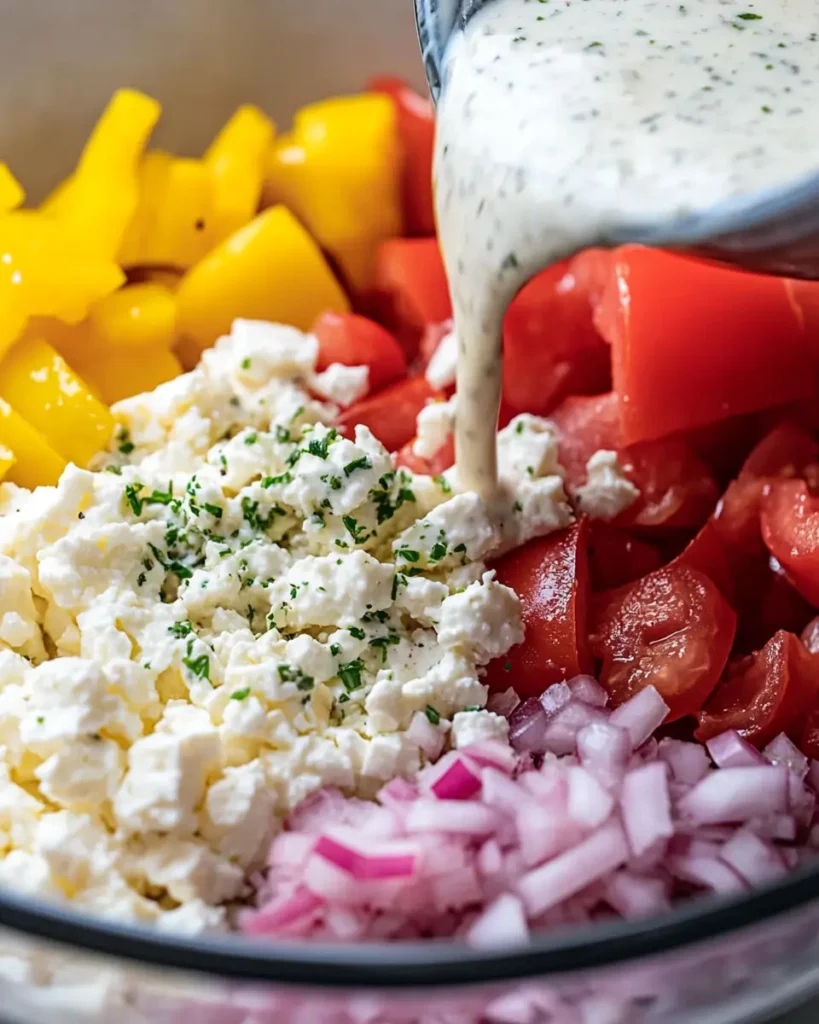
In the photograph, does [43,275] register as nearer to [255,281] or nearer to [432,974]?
[255,281]

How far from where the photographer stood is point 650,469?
1.88 metres

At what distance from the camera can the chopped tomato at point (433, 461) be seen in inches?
76.9

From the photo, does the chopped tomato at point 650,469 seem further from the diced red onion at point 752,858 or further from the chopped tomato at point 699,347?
the diced red onion at point 752,858

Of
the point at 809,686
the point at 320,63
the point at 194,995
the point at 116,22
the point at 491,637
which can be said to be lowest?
the point at 809,686

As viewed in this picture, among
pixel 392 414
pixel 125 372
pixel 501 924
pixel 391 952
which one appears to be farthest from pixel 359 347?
pixel 391 952

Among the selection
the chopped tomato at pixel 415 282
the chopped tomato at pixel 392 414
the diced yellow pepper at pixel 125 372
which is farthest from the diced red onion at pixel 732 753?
the diced yellow pepper at pixel 125 372

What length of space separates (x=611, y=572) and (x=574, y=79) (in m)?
0.71

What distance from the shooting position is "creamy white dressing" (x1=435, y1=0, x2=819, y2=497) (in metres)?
1.46

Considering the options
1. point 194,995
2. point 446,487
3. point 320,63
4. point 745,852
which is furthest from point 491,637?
point 320,63

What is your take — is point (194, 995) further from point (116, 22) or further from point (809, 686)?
point (116, 22)

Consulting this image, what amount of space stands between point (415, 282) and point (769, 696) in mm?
1033

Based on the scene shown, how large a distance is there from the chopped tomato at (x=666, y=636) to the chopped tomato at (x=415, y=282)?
0.73 metres

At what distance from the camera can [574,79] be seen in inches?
62.2

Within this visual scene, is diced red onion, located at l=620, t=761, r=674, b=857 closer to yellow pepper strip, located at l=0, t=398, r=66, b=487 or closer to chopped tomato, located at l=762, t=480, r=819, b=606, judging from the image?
chopped tomato, located at l=762, t=480, r=819, b=606
